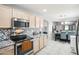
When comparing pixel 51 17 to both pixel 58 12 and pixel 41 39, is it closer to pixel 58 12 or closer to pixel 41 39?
pixel 58 12

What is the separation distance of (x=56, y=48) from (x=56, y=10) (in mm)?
1111

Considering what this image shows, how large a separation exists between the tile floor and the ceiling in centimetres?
80

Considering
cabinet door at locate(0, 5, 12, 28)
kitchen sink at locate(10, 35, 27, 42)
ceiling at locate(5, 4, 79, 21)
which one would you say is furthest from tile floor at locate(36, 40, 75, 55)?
cabinet door at locate(0, 5, 12, 28)

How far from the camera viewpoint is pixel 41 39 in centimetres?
328

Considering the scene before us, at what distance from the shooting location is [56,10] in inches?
107

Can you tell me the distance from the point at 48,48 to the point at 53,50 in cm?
17

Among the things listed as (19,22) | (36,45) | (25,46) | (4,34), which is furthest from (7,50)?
(36,45)

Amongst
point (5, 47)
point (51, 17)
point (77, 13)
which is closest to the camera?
point (5, 47)

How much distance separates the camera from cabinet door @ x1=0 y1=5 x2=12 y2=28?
2.25 m

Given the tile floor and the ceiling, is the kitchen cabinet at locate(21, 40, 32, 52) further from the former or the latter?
the ceiling

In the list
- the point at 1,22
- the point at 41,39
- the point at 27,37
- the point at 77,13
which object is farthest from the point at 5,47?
the point at 77,13

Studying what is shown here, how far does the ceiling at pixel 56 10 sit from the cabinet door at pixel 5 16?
18cm

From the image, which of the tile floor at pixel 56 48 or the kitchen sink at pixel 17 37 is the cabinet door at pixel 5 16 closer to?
the kitchen sink at pixel 17 37

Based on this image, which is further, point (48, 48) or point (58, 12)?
point (48, 48)
